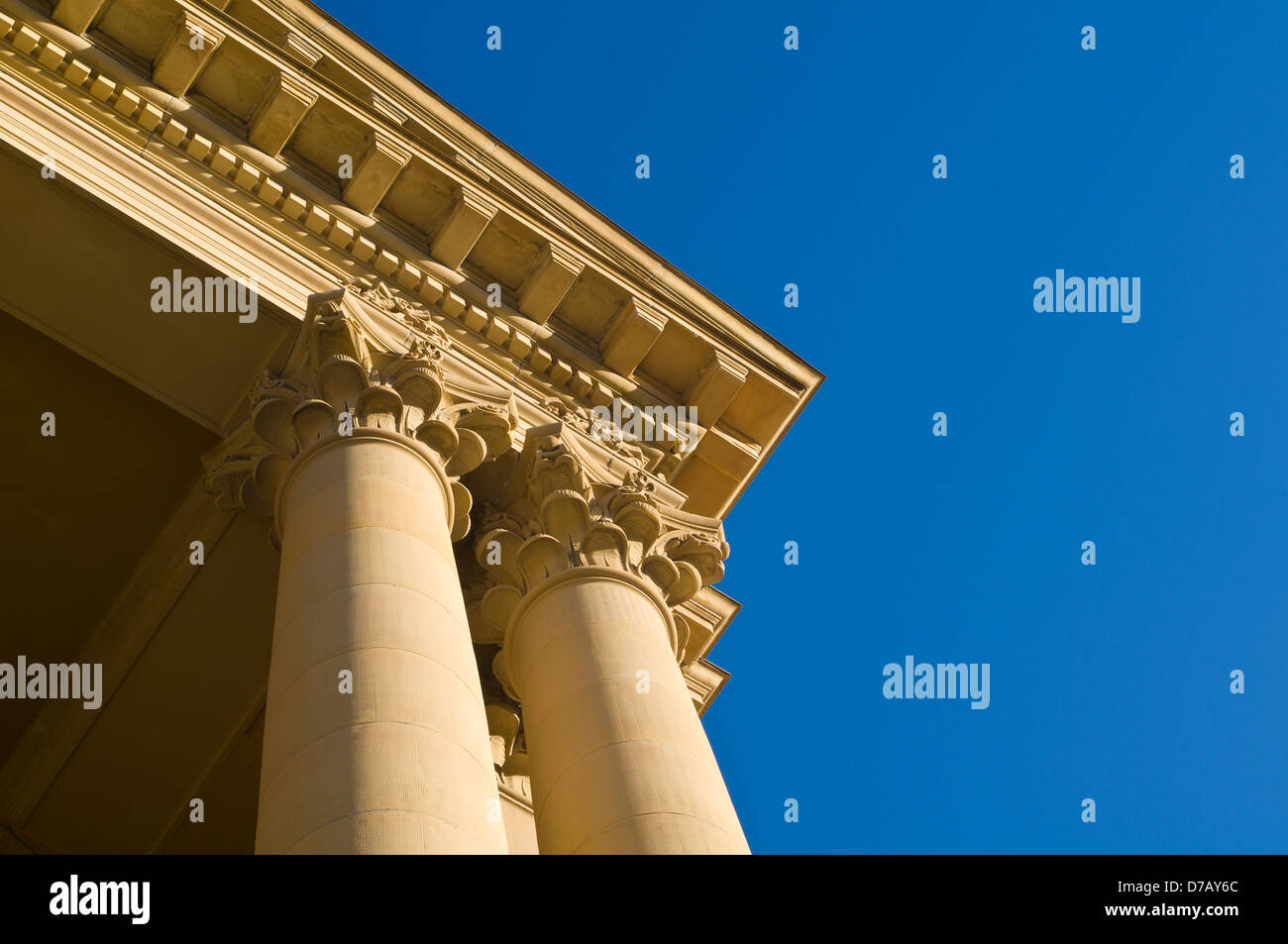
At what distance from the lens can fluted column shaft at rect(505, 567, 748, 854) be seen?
20.7 m

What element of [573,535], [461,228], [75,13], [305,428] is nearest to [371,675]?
[305,428]

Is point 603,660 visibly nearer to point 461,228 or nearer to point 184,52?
point 461,228

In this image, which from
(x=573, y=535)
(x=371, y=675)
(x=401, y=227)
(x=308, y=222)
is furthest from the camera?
(x=401, y=227)

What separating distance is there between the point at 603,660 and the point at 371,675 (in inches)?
224

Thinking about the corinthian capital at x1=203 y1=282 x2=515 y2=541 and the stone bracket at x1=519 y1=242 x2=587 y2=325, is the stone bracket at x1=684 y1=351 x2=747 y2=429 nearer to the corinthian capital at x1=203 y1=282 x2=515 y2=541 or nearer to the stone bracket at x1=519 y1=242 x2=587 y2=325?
the stone bracket at x1=519 y1=242 x2=587 y2=325

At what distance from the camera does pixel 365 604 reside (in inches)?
787

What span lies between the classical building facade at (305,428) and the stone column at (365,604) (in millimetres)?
95

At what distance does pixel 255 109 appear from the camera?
29219 mm

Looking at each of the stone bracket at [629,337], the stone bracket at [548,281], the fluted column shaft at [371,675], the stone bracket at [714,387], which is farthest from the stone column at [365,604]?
the stone bracket at [714,387]

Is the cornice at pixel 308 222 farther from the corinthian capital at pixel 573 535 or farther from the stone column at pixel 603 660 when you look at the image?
the stone column at pixel 603 660

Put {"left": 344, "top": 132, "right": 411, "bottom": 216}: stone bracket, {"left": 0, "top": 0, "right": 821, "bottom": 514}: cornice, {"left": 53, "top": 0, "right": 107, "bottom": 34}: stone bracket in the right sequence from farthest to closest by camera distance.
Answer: {"left": 344, "top": 132, "right": 411, "bottom": 216}: stone bracket
{"left": 0, "top": 0, "right": 821, "bottom": 514}: cornice
{"left": 53, "top": 0, "right": 107, "bottom": 34}: stone bracket

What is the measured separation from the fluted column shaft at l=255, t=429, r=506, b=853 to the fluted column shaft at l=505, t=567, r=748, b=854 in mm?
2528

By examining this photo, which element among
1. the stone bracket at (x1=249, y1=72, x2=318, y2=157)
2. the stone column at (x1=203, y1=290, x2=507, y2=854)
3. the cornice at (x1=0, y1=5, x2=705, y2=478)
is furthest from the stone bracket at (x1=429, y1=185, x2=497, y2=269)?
the stone column at (x1=203, y1=290, x2=507, y2=854)

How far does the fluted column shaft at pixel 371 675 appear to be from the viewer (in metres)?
16.6
